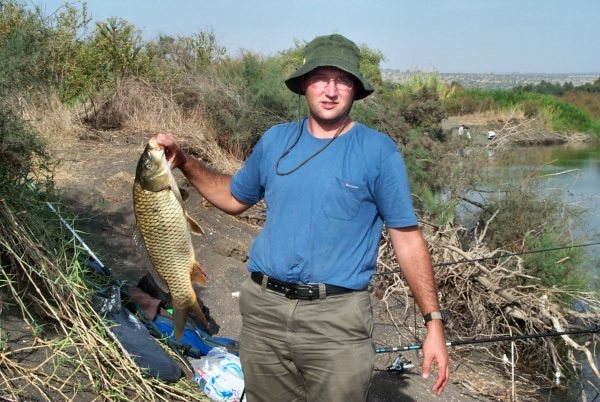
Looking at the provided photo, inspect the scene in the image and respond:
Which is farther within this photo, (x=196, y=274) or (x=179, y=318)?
(x=179, y=318)

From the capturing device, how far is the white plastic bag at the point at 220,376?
17.0 ft

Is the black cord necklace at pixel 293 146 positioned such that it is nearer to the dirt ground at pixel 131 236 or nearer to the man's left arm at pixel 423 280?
the man's left arm at pixel 423 280

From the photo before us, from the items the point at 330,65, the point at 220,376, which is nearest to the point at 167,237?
the point at 330,65

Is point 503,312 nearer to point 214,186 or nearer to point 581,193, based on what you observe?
point 581,193

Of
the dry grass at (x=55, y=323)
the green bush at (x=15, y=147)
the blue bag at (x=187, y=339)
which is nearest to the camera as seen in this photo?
the dry grass at (x=55, y=323)

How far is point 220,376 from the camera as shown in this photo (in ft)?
17.3

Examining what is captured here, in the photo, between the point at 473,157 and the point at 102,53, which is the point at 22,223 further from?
the point at 102,53

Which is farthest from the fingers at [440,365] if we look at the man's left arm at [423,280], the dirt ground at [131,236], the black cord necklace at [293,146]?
the dirt ground at [131,236]

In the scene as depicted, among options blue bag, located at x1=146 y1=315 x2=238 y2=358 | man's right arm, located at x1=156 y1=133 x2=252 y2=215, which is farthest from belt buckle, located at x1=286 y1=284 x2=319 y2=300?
blue bag, located at x1=146 y1=315 x2=238 y2=358

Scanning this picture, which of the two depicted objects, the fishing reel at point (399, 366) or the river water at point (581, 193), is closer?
the fishing reel at point (399, 366)

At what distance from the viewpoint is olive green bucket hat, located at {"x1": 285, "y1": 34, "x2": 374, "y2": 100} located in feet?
10.6

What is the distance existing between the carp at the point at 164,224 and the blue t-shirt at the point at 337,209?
390mm

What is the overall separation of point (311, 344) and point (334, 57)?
127 cm

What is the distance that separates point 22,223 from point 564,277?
663cm
